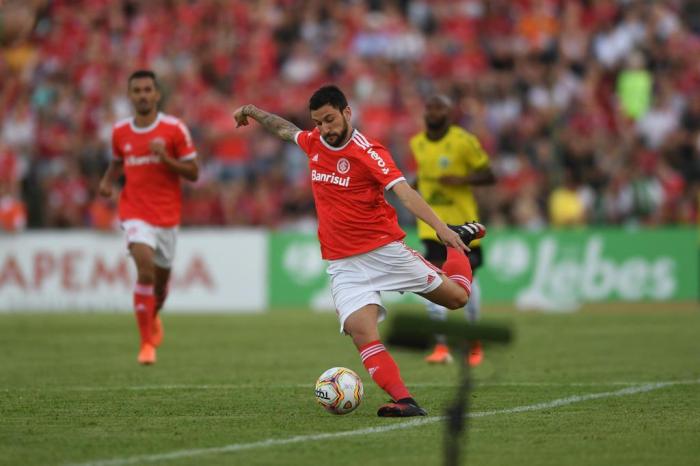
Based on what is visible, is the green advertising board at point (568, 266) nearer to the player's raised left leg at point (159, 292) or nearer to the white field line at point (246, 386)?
the player's raised left leg at point (159, 292)

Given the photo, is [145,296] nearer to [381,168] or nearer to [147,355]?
[147,355]

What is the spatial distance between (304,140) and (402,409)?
2166 millimetres

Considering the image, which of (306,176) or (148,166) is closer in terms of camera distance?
(148,166)

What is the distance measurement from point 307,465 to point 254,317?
15.3m

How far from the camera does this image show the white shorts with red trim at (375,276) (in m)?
9.52

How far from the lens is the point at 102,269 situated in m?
24.2

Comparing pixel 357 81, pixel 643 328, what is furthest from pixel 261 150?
pixel 643 328

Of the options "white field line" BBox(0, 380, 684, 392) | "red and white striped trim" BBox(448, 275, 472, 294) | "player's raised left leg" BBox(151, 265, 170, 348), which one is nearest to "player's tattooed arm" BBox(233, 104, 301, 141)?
"red and white striped trim" BBox(448, 275, 472, 294)

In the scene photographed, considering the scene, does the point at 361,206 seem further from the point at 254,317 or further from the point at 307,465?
the point at 254,317

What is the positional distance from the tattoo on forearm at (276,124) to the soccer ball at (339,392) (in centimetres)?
196

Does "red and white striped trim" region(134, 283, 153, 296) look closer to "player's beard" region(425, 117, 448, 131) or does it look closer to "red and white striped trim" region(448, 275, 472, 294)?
"player's beard" region(425, 117, 448, 131)

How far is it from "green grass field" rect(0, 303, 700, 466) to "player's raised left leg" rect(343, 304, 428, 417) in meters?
0.15

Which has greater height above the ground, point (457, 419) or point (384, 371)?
point (384, 371)

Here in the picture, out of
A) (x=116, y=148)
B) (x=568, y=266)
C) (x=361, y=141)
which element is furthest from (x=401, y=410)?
(x=568, y=266)
